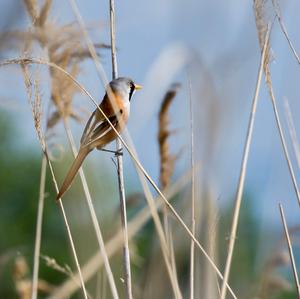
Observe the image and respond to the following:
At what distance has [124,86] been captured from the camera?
289 cm

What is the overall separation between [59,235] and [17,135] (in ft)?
12.0

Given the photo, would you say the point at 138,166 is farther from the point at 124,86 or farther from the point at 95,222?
the point at 124,86

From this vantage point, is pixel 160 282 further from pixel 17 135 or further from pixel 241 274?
pixel 17 135

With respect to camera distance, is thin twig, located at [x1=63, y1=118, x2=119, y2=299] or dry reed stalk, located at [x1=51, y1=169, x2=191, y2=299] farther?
thin twig, located at [x1=63, y1=118, x2=119, y2=299]

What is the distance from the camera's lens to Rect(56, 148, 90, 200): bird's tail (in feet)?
8.25

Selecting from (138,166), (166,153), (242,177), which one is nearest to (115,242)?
(138,166)

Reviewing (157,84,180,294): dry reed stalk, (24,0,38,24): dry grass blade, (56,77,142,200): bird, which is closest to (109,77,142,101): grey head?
(56,77,142,200): bird

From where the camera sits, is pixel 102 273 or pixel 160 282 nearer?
pixel 160 282

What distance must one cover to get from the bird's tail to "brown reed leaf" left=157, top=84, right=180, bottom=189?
26cm

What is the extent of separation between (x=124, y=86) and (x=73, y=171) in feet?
1.48

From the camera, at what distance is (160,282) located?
2.49 m

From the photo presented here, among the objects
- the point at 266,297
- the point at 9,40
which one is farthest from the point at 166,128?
the point at 9,40

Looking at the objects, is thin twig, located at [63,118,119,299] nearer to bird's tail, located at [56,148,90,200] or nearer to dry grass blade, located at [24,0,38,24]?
bird's tail, located at [56,148,90,200]

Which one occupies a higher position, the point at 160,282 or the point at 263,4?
the point at 263,4
